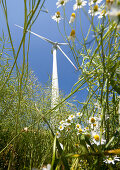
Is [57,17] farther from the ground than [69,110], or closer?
farther from the ground

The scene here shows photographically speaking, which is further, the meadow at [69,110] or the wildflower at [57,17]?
the wildflower at [57,17]

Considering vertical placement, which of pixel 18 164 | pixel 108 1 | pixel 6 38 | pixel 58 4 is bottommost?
pixel 18 164

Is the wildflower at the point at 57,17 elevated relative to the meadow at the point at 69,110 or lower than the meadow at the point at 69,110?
elevated

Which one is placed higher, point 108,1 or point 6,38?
point 6,38

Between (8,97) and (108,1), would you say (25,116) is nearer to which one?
(8,97)

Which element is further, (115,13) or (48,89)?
(48,89)

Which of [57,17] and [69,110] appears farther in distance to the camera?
[69,110]

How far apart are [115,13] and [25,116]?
0.57 m

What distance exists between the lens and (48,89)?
32.8 inches

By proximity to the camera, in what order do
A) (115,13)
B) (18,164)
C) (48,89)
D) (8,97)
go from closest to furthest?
(115,13)
(18,164)
(8,97)
(48,89)

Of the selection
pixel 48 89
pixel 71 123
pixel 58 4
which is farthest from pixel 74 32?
pixel 48 89

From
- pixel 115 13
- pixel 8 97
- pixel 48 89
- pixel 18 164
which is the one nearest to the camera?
pixel 115 13

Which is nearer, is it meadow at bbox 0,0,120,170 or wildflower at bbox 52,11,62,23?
meadow at bbox 0,0,120,170

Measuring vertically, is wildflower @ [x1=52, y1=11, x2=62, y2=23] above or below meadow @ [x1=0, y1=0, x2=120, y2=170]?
above
